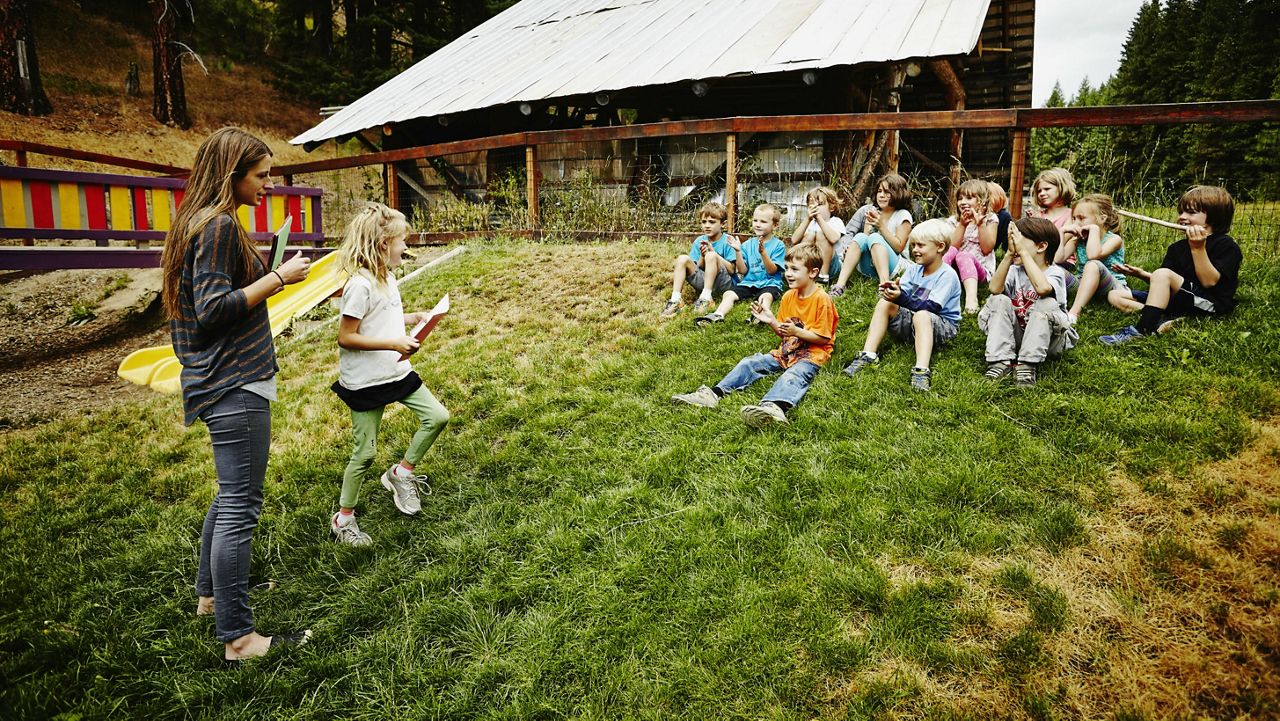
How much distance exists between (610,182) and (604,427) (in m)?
7.20

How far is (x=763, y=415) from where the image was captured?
402 centimetres

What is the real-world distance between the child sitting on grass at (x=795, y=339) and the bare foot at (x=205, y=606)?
8.95 ft

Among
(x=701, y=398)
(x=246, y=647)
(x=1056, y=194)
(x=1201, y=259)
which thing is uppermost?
(x=1056, y=194)

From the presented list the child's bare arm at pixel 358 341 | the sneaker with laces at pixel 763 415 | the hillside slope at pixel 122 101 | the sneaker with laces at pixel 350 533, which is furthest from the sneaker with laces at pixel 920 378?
the hillside slope at pixel 122 101

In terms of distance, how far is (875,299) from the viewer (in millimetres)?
5832

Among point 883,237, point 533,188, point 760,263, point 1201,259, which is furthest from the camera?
point 533,188

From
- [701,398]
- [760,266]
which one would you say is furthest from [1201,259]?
[701,398]

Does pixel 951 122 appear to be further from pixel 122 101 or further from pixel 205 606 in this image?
pixel 122 101

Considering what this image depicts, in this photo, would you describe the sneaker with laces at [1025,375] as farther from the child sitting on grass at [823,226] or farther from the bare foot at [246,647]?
the bare foot at [246,647]

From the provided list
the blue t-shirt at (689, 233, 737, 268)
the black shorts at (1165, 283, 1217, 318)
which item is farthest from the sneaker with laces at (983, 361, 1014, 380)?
the blue t-shirt at (689, 233, 737, 268)

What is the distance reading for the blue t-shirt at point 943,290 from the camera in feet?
15.5

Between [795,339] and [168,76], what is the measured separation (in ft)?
77.3

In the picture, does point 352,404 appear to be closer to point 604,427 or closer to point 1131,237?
point 604,427

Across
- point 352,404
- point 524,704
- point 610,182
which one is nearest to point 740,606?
point 524,704
